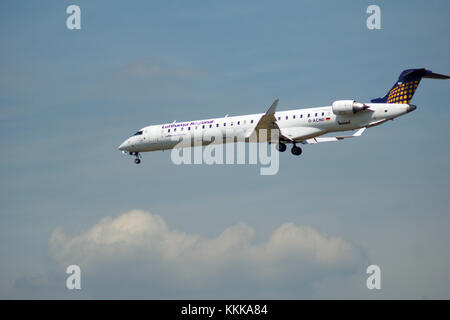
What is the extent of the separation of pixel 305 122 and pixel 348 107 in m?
3.43

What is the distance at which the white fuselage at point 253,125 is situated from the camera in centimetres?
5194

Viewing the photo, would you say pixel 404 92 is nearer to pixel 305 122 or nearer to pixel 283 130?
pixel 305 122

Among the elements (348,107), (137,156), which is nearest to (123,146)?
(137,156)

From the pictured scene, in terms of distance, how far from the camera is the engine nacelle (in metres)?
51.6

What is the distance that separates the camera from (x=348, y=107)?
5156 cm

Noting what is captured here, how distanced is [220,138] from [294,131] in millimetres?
5422

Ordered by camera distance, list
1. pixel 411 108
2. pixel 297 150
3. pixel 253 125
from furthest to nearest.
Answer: pixel 297 150 < pixel 253 125 < pixel 411 108

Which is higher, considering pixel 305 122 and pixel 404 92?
pixel 404 92

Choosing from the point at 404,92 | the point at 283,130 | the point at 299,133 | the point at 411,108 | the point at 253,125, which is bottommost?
the point at 299,133

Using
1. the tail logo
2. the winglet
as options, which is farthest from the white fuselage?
the winglet
